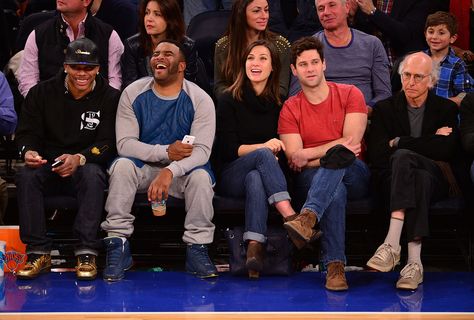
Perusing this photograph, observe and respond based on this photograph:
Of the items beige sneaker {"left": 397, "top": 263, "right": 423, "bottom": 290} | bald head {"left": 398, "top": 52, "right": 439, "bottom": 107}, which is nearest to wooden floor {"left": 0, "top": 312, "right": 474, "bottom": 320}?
beige sneaker {"left": 397, "top": 263, "right": 423, "bottom": 290}

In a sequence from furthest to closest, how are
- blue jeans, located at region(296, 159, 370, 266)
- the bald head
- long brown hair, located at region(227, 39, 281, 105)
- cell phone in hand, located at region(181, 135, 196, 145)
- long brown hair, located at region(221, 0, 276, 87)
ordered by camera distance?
long brown hair, located at region(221, 0, 276, 87)
long brown hair, located at region(227, 39, 281, 105)
the bald head
cell phone in hand, located at region(181, 135, 196, 145)
blue jeans, located at region(296, 159, 370, 266)

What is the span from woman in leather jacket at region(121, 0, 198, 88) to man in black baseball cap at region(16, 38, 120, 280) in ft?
1.66

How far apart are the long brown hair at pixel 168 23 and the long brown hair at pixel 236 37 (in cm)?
30

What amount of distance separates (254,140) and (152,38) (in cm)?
101

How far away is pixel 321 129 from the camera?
5.37 meters

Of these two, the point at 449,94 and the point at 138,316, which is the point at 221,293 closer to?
the point at 138,316

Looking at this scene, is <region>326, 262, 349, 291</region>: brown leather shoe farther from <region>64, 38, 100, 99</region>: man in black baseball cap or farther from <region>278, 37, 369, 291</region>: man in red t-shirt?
<region>64, 38, 100, 99</region>: man in black baseball cap

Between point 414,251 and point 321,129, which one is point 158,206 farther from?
point 414,251

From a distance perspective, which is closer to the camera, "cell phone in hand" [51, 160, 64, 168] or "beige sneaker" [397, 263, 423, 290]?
"beige sneaker" [397, 263, 423, 290]

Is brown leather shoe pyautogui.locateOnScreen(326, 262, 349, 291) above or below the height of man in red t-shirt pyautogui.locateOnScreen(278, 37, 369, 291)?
below

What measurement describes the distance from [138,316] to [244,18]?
229cm

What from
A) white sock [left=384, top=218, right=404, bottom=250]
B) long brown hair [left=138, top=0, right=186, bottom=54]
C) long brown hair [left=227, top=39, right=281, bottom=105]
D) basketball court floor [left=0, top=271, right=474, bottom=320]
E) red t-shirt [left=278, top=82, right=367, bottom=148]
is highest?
long brown hair [left=138, top=0, right=186, bottom=54]

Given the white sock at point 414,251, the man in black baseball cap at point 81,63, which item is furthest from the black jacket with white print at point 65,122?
the white sock at point 414,251

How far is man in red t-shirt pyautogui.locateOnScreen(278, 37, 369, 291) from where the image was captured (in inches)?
197
